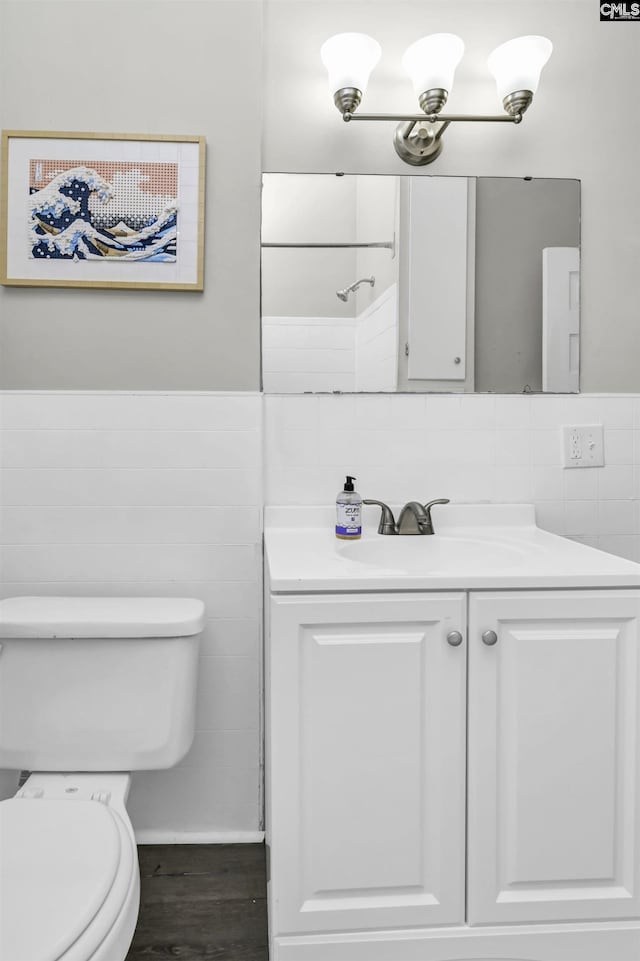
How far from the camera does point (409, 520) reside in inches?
64.0

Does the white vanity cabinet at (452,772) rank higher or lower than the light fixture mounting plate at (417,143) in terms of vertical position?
lower

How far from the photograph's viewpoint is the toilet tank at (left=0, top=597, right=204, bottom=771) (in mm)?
1426

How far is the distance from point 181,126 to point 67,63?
318 millimetres

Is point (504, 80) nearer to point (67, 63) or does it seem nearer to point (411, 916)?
point (67, 63)

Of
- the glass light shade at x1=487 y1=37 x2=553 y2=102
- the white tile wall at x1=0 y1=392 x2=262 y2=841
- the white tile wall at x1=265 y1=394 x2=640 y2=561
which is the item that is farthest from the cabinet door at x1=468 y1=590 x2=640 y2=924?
the glass light shade at x1=487 y1=37 x2=553 y2=102

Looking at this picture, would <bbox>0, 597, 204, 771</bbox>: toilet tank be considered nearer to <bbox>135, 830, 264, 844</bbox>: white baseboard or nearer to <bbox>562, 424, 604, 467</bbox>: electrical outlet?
<bbox>135, 830, 264, 844</bbox>: white baseboard

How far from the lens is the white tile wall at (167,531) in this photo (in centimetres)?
167

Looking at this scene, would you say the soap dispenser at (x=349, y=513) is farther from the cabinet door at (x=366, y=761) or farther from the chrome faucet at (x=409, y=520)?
the cabinet door at (x=366, y=761)

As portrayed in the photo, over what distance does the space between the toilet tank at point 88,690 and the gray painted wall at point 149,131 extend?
0.62 meters

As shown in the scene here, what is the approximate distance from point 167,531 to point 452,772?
904mm

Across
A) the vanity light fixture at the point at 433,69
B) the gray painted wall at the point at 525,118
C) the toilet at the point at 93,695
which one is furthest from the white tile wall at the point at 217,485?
the vanity light fixture at the point at 433,69

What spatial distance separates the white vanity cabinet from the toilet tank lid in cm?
35

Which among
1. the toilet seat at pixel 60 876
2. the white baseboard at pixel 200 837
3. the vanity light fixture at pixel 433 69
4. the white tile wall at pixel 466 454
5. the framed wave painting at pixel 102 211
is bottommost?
the white baseboard at pixel 200 837

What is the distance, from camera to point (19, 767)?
1444 mm
